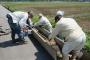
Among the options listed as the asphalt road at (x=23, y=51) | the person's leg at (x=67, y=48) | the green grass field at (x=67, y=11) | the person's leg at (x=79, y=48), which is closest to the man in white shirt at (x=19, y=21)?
the asphalt road at (x=23, y=51)

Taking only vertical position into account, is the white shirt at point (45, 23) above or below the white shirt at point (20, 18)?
below

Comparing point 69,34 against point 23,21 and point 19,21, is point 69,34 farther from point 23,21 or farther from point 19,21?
point 19,21

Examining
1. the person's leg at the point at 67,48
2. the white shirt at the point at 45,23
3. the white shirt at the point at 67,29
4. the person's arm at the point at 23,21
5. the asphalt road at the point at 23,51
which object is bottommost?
the asphalt road at the point at 23,51

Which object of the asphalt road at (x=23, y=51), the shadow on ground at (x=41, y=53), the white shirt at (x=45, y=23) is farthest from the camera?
the white shirt at (x=45, y=23)

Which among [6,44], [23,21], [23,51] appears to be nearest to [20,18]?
[23,21]

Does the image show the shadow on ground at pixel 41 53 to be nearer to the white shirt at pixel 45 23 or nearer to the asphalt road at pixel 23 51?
the asphalt road at pixel 23 51

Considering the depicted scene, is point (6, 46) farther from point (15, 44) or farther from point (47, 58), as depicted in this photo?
point (47, 58)

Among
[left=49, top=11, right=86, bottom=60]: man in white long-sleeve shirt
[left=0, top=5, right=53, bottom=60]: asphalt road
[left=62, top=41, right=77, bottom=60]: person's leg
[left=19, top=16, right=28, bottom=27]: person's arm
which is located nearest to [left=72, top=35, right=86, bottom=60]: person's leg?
[left=49, top=11, right=86, bottom=60]: man in white long-sleeve shirt

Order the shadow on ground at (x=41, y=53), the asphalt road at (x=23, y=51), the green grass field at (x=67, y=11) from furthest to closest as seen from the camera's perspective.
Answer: the green grass field at (x=67, y=11)
the asphalt road at (x=23, y=51)
the shadow on ground at (x=41, y=53)

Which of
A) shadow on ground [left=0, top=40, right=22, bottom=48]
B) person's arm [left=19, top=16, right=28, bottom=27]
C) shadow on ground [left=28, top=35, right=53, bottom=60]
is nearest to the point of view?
shadow on ground [left=28, top=35, right=53, bottom=60]

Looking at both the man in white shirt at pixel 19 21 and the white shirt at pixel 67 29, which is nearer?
the white shirt at pixel 67 29

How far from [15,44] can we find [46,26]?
1760mm

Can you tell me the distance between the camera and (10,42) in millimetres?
13656

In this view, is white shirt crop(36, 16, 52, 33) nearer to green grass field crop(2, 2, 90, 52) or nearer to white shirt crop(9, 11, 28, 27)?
white shirt crop(9, 11, 28, 27)
